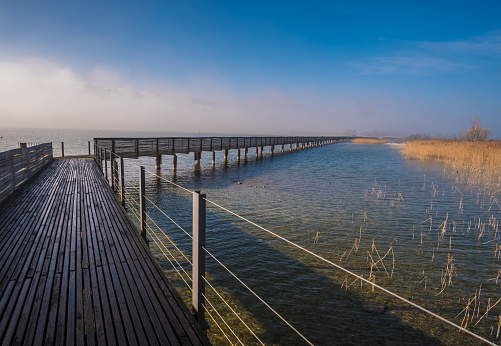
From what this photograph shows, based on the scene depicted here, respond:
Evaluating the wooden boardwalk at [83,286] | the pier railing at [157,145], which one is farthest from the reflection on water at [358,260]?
the pier railing at [157,145]

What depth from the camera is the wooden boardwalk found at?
2730 mm

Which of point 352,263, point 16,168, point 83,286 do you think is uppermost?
point 16,168

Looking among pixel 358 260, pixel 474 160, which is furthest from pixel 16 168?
pixel 474 160

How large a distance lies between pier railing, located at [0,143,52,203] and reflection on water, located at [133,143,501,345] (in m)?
4.35

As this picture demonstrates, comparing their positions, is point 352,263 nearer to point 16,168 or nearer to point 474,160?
point 16,168

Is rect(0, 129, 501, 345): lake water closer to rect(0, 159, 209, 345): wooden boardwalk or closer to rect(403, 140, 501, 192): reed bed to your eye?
rect(0, 159, 209, 345): wooden boardwalk

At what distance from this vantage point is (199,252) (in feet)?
9.67

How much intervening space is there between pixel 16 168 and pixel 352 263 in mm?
10256

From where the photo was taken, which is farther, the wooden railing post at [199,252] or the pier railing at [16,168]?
the pier railing at [16,168]

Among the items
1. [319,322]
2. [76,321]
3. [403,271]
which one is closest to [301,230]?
[403,271]

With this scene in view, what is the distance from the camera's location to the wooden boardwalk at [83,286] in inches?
107

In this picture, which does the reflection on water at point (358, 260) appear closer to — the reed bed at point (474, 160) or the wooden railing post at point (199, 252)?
the wooden railing post at point (199, 252)

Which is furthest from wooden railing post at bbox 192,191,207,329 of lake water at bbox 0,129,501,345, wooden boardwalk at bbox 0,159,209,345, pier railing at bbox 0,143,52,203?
pier railing at bbox 0,143,52,203

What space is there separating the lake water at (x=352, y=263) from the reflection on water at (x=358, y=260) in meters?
0.02
